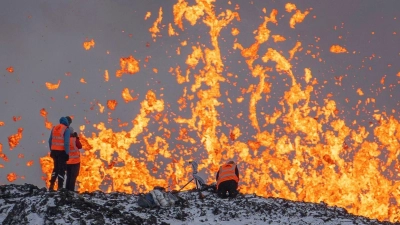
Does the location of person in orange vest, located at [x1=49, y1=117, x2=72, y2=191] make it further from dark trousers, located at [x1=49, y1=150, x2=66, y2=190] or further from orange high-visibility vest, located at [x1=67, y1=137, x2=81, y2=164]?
orange high-visibility vest, located at [x1=67, y1=137, x2=81, y2=164]

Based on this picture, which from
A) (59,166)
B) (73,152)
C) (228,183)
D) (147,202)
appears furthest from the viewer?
(228,183)

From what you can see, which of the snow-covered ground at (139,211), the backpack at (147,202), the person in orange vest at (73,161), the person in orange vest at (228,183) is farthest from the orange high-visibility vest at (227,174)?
the person in orange vest at (73,161)

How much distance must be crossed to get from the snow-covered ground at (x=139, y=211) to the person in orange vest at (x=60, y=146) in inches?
43.8

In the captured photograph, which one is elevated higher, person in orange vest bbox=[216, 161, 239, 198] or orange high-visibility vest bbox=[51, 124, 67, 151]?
orange high-visibility vest bbox=[51, 124, 67, 151]

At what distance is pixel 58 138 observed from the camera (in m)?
10.8

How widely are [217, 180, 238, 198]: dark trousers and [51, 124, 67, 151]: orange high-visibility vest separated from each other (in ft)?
14.7

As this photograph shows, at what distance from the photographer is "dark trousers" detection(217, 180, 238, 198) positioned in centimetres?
1195

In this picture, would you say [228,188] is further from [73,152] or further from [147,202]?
[73,152]

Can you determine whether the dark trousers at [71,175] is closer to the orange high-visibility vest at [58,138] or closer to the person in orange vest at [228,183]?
the orange high-visibility vest at [58,138]

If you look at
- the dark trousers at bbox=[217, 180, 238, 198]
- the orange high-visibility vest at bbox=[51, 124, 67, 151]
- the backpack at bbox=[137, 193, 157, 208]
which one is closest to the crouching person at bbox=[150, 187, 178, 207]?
the backpack at bbox=[137, 193, 157, 208]

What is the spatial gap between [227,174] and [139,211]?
3.61m

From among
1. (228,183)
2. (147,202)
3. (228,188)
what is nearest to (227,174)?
(228,183)

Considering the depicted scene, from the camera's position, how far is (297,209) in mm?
10445

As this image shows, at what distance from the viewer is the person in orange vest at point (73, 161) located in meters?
11.2
